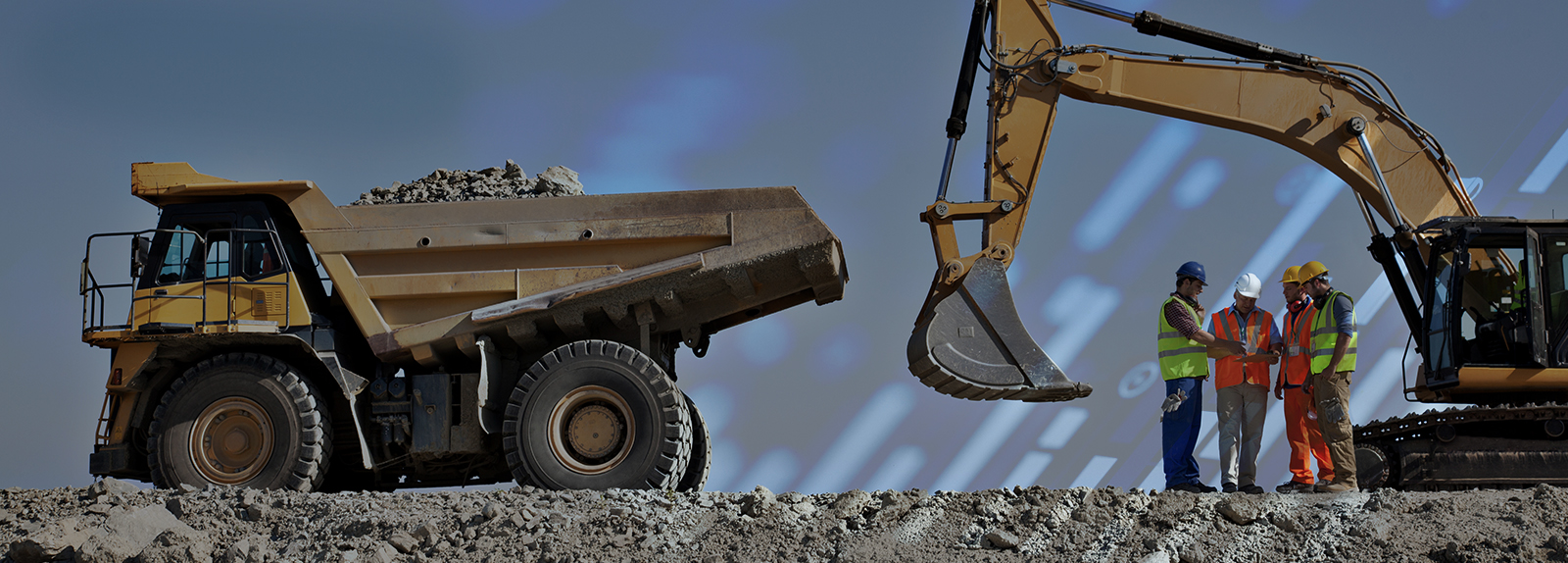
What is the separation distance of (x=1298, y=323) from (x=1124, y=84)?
223 centimetres

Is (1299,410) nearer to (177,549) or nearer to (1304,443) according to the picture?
(1304,443)

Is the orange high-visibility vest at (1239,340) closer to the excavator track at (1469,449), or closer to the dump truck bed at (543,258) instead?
the excavator track at (1469,449)

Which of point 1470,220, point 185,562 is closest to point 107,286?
point 185,562

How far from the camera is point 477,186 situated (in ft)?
31.6

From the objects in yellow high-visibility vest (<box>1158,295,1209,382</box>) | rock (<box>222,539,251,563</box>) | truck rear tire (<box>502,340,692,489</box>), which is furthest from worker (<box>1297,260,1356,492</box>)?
rock (<box>222,539,251,563</box>)

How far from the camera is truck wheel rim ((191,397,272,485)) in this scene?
8523mm

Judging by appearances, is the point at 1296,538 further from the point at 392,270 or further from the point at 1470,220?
the point at 392,270

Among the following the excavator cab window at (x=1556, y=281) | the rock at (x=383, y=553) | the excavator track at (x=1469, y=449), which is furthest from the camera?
the excavator track at (x=1469, y=449)

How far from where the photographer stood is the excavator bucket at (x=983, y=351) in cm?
821

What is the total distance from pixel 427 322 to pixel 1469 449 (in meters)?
8.38

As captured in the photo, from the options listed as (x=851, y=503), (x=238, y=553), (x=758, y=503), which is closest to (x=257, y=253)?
(x=238, y=553)

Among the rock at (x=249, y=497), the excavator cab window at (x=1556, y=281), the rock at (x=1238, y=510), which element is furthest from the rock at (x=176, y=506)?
the excavator cab window at (x=1556, y=281)

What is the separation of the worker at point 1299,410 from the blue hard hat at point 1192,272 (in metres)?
0.77

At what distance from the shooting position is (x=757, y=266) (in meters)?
8.38
